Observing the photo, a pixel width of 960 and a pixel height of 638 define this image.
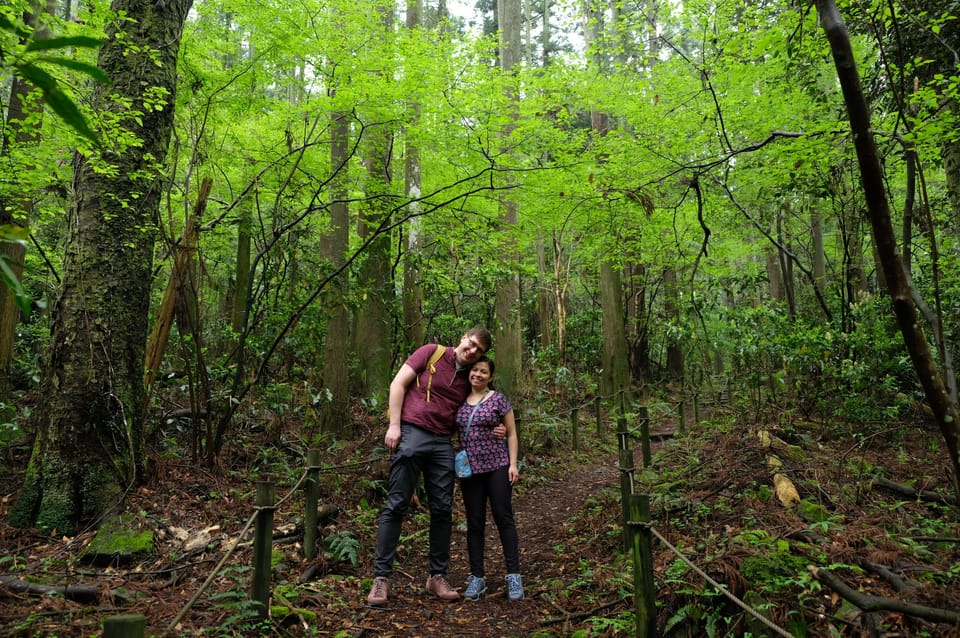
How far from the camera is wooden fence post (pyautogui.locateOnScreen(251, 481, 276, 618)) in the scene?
3396 millimetres

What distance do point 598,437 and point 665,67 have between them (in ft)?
23.2

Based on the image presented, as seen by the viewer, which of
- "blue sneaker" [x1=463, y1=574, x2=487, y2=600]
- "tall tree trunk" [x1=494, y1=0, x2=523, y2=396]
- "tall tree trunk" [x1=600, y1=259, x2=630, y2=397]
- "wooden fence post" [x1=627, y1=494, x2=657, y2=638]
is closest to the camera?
"wooden fence post" [x1=627, y1=494, x2=657, y2=638]

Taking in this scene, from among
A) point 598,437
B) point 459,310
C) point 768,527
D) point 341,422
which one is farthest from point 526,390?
point 768,527

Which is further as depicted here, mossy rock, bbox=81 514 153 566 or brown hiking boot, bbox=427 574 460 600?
brown hiking boot, bbox=427 574 460 600

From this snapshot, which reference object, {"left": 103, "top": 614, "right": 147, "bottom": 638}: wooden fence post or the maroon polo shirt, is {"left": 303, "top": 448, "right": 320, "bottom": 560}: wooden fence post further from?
{"left": 103, "top": 614, "right": 147, "bottom": 638}: wooden fence post

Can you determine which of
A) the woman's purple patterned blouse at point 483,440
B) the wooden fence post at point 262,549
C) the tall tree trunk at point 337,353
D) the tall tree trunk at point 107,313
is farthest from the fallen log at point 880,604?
the tall tree trunk at point 337,353

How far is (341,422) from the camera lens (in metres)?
7.61

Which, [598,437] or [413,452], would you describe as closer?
[413,452]

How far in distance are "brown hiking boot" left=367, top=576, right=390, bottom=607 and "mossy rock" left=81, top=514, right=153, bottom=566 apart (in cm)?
179

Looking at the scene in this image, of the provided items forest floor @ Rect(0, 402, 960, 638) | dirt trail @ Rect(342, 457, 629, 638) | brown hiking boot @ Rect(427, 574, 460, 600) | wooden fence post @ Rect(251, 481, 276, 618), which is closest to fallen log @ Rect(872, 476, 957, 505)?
forest floor @ Rect(0, 402, 960, 638)

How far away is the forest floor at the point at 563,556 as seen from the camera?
128 inches

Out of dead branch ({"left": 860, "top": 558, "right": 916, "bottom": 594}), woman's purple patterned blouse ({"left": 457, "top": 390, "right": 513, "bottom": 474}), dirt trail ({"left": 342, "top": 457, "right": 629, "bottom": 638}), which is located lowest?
dirt trail ({"left": 342, "top": 457, "right": 629, "bottom": 638})

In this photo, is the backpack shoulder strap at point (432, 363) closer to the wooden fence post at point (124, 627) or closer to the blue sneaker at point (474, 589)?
the blue sneaker at point (474, 589)

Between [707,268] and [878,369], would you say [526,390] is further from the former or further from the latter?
[878,369]
